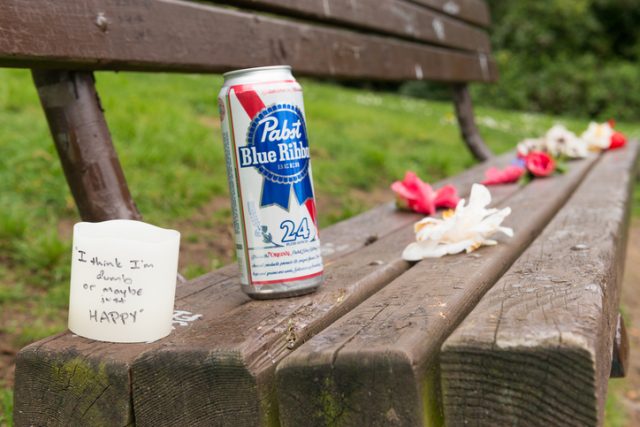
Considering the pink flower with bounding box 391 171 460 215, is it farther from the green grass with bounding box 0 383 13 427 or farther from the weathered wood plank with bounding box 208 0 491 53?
the green grass with bounding box 0 383 13 427

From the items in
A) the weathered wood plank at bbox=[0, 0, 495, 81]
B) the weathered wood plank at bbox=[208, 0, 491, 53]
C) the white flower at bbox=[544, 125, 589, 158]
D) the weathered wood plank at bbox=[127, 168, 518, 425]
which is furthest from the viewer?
the white flower at bbox=[544, 125, 589, 158]

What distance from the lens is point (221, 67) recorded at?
213 cm

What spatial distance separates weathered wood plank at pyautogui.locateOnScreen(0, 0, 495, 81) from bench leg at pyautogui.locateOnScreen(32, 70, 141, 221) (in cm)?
6

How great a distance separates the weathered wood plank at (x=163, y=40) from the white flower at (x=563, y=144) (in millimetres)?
1103

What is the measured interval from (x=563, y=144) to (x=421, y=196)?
165cm

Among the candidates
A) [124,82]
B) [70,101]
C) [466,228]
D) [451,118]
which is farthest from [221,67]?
[451,118]

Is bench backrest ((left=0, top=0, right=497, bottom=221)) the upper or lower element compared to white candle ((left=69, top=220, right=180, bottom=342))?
upper

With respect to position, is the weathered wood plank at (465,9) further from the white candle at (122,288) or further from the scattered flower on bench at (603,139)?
the white candle at (122,288)

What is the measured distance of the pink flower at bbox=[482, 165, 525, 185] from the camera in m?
3.15

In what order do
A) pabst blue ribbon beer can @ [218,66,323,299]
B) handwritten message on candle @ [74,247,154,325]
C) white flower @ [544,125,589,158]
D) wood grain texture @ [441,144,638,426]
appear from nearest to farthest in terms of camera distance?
wood grain texture @ [441,144,638,426] → handwritten message on candle @ [74,247,154,325] → pabst blue ribbon beer can @ [218,66,323,299] → white flower @ [544,125,589,158]

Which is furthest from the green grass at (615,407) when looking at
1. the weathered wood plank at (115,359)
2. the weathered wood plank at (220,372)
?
the weathered wood plank at (220,372)

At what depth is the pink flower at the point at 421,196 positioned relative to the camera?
8.10 feet

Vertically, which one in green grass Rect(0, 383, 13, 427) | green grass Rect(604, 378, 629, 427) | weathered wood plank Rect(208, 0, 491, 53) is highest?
weathered wood plank Rect(208, 0, 491, 53)

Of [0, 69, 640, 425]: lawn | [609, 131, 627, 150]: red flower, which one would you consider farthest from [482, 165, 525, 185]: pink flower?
[609, 131, 627, 150]: red flower
